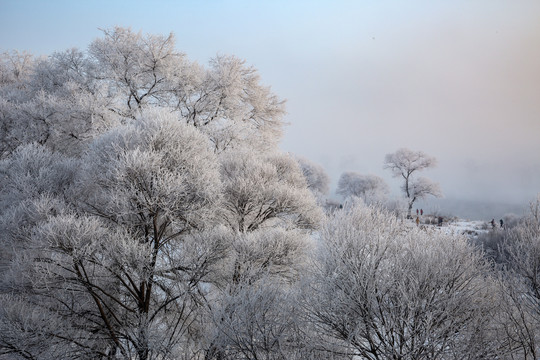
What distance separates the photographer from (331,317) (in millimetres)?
8969

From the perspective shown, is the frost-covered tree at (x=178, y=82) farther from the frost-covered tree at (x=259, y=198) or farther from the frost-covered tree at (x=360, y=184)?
the frost-covered tree at (x=360, y=184)

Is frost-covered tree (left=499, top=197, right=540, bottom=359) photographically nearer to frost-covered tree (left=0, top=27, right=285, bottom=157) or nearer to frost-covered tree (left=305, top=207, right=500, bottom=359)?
frost-covered tree (left=305, top=207, right=500, bottom=359)

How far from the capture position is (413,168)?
171ft

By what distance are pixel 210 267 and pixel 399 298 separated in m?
5.65

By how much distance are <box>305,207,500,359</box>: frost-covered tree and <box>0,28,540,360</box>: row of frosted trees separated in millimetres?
51

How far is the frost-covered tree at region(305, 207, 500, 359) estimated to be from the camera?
8.38 meters

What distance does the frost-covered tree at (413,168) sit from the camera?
51500mm

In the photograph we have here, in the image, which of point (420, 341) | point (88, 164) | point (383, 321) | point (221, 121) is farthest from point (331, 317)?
point (221, 121)

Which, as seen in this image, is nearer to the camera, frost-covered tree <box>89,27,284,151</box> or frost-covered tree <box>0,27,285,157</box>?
frost-covered tree <box>0,27,285,157</box>

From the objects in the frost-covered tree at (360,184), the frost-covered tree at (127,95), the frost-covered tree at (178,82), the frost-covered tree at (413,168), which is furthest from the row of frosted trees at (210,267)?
the frost-covered tree at (360,184)

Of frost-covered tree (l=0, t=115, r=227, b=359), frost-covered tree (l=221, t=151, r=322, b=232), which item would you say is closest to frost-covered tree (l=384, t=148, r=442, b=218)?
frost-covered tree (l=221, t=151, r=322, b=232)

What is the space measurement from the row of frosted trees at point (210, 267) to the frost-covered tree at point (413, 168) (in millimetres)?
41480

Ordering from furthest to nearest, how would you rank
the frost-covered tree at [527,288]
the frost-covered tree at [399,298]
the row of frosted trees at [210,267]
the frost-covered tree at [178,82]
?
the frost-covered tree at [178,82] < the frost-covered tree at [527,288] < the row of frosted trees at [210,267] < the frost-covered tree at [399,298]

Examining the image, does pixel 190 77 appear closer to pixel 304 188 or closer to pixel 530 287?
pixel 304 188
